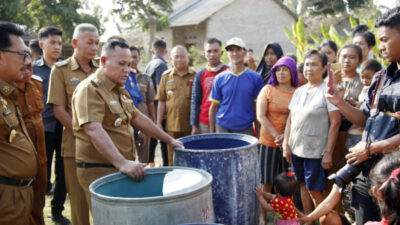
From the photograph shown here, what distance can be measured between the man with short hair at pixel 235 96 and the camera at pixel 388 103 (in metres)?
1.93

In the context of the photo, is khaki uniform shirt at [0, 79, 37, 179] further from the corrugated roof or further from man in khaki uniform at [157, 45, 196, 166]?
the corrugated roof

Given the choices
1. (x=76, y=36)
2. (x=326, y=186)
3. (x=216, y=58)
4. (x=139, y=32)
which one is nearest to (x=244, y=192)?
(x=326, y=186)

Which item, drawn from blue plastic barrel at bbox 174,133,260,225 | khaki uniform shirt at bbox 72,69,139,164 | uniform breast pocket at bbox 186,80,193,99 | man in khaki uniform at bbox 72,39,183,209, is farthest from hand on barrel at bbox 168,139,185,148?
uniform breast pocket at bbox 186,80,193,99

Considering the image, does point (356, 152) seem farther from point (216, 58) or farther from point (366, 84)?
point (216, 58)

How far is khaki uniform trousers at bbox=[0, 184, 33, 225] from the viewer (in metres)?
2.21

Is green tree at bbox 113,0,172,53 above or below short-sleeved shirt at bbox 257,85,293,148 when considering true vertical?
above

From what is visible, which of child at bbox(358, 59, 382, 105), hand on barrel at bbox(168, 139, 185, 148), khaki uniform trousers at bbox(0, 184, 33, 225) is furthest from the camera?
child at bbox(358, 59, 382, 105)

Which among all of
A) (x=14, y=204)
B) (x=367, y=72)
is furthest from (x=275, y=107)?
(x=14, y=204)

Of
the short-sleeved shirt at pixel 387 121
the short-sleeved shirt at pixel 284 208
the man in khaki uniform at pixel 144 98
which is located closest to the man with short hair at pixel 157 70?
the man in khaki uniform at pixel 144 98

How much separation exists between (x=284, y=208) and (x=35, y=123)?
7.83ft

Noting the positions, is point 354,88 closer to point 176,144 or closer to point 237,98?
point 237,98

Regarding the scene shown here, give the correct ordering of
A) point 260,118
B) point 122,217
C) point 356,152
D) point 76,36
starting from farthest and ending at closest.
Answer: point 260,118
point 76,36
point 356,152
point 122,217

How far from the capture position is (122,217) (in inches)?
67.7

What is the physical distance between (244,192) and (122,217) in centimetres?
98
